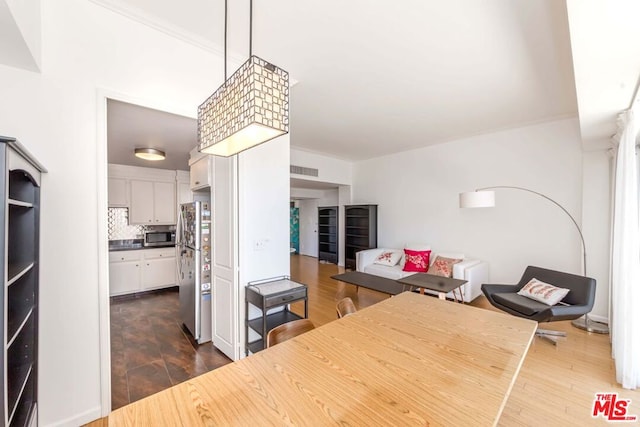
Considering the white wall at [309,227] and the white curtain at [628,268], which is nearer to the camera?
the white curtain at [628,268]

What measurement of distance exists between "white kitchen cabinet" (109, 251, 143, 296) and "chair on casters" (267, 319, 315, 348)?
4324 millimetres

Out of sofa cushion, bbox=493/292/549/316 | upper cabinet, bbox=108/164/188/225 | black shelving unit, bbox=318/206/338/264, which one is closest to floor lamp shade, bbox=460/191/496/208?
sofa cushion, bbox=493/292/549/316

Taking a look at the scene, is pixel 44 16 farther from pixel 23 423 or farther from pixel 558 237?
pixel 558 237

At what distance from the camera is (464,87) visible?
9.71ft

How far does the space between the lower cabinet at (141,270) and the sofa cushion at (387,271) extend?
12.7ft

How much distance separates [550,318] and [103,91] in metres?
4.50

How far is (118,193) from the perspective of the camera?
4.79 m

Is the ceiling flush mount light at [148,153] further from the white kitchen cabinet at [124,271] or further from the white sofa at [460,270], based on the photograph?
the white sofa at [460,270]

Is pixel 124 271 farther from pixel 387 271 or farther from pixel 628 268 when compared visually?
pixel 628 268

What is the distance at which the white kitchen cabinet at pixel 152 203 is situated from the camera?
494 cm

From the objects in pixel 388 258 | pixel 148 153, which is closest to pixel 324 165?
pixel 388 258

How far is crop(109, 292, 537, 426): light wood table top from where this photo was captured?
833 millimetres

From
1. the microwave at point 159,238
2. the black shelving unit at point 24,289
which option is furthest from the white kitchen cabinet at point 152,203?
the black shelving unit at point 24,289

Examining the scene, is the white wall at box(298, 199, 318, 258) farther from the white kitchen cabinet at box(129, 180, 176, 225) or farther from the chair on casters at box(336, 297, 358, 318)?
the chair on casters at box(336, 297, 358, 318)
